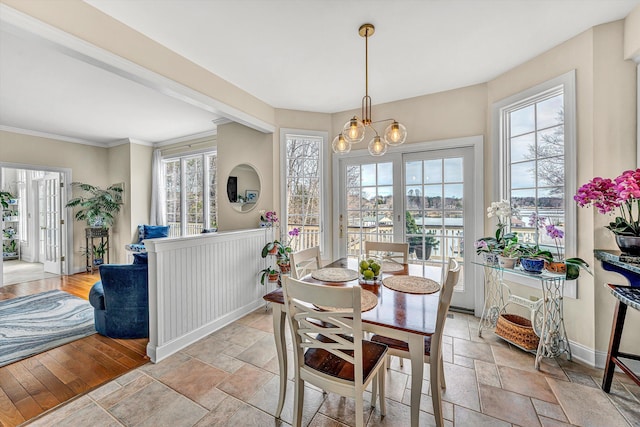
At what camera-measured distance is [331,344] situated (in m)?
1.30

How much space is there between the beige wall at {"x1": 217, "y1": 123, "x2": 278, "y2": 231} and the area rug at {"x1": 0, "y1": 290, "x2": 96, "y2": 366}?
6.16 feet

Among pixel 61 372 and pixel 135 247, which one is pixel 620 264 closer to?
pixel 61 372

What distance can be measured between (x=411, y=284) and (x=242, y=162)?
2.85 meters

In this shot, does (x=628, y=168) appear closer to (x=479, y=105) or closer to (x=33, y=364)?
(x=479, y=105)

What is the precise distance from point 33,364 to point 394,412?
2921mm

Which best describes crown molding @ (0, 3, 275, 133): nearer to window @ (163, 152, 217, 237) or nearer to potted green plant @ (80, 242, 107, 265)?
window @ (163, 152, 217, 237)

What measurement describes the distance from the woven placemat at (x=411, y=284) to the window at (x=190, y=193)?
12.8 ft

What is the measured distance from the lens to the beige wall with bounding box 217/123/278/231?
11.6ft

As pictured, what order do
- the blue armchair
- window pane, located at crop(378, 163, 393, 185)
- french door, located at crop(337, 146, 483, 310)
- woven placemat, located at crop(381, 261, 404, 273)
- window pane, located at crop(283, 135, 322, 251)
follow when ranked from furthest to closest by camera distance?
1. window pane, located at crop(283, 135, 322, 251)
2. window pane, located at crop(378, 163, 393, 185)
3. french door, located at crop(337, 146, 483, 310)
4. the blue armchair
5. woven placemat, located at crop(381, 261, 404, 273)

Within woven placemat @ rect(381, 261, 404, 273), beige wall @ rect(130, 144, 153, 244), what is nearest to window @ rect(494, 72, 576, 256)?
woven placemat @ rect(381, 261, 404, 273)

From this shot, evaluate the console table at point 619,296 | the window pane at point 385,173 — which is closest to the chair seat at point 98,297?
the window pane at point 385,173

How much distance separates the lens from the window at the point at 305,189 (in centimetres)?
369

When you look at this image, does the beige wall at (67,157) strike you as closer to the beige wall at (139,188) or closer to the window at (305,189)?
the beige wall at (139,188)

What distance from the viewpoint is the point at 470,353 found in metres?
2.28
